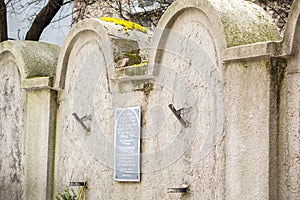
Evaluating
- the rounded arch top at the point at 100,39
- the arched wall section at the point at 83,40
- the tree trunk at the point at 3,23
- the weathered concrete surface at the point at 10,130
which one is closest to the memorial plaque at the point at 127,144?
the rounded arch top at the point at 100,39

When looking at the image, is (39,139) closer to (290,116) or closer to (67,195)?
(67,195)

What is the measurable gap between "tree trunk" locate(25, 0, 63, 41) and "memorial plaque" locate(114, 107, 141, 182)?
4.83 m

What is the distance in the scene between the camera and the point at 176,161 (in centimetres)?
660

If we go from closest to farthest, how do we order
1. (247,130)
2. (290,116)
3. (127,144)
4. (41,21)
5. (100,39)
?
1. (290,116)
2. (247,130)
3. (127,144)
4. (100,39)
5. (41,21)

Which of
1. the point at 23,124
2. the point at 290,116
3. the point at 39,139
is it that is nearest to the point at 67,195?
the point at 39,139

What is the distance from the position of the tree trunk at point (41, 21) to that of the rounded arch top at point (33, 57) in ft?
8.80

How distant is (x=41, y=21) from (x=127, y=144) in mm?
5310

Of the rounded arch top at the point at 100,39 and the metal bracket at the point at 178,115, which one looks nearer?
the metal bracket at the point at 178,115

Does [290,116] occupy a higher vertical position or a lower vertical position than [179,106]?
lower

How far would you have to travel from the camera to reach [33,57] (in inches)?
349

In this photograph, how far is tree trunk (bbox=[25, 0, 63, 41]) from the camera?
1184 centimetres

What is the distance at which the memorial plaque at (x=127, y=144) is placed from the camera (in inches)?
279

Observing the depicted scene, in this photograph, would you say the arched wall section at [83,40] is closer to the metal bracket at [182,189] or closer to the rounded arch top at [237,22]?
the rounded arch top at [237,22]

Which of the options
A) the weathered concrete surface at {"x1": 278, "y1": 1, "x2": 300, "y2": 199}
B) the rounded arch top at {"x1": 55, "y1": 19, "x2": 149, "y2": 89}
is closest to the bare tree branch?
the rounded arch top at {"x1": 55, "y1": 19, "x2": 149, "y2": 89}
